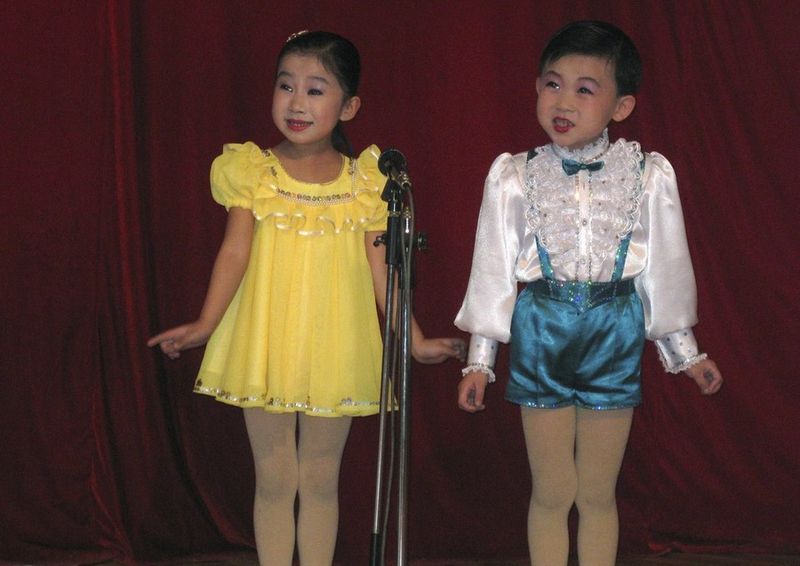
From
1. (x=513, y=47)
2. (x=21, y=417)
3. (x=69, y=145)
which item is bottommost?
(x=21, y=417)

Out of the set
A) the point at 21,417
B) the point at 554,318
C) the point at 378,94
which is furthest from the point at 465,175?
the point at 21,417

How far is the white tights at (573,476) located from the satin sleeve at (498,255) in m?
0.23

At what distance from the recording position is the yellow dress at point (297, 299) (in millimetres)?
2695

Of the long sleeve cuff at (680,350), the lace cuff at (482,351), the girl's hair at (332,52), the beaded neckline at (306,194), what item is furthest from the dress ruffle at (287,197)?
the long sleeve cuff at (680,350)

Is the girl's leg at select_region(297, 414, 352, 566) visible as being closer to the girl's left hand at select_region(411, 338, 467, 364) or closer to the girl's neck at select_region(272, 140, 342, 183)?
the girl's left hand at select_region(411, 338, 467, 364)

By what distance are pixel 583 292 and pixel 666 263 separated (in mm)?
219

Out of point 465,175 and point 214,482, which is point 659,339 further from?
point 214,482

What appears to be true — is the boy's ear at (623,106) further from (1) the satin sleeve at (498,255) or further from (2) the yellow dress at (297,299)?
(2) the yellow dress at (297,299)

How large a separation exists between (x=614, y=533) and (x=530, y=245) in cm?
71

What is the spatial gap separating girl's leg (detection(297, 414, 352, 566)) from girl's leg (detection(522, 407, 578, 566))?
19.1 inches

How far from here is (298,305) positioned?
2721 millimetres

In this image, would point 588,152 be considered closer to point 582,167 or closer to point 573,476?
point 582,167

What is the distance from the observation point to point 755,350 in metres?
3.46

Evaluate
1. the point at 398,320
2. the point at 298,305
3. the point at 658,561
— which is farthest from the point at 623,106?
the point at 658,561
